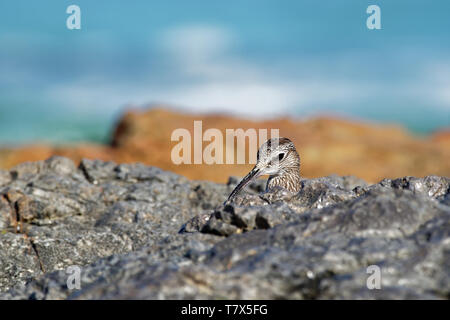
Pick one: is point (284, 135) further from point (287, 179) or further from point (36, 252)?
point (36, 252)

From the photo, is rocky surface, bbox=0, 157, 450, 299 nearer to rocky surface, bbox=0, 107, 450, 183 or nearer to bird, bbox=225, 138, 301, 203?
bird, bbox=225, 138, 301, 203

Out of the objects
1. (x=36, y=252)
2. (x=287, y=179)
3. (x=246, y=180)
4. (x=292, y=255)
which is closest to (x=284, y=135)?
(x=287, y=179)

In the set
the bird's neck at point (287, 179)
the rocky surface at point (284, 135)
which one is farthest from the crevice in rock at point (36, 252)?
the rocky surface at point (284, 135)

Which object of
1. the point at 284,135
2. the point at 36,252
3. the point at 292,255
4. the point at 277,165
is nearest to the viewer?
the point at 292,255

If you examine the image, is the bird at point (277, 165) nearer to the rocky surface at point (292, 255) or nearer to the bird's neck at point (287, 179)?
the bird's neck at point (287, 179)
